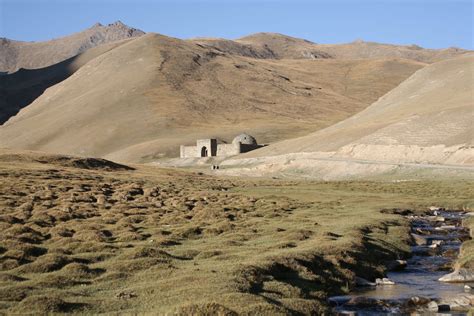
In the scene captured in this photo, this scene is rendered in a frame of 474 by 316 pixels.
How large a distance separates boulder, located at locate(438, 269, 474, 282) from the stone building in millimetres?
123274

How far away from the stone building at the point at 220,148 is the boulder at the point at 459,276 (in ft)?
404

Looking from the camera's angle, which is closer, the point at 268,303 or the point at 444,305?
the point at 268,303

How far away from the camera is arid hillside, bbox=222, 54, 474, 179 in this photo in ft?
Answer: 318

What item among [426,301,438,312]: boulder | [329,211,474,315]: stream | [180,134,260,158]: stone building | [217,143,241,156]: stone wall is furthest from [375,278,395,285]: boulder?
[217,143,241,156]: stone wall

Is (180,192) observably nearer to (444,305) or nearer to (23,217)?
(23,217)

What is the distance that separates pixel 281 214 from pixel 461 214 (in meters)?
13.9

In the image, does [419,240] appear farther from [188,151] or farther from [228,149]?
[188,151]

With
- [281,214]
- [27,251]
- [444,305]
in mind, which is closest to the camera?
[444,305]

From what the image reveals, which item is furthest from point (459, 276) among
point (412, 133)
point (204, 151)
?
point (204, 151)

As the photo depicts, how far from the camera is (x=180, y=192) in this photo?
207 ft

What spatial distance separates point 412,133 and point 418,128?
6.98ft

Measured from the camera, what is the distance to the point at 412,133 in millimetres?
108875

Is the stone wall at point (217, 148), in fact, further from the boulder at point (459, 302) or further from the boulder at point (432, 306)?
the boulder at point (432, 306)

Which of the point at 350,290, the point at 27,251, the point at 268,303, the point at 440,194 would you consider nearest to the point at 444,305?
the point at 350,290
